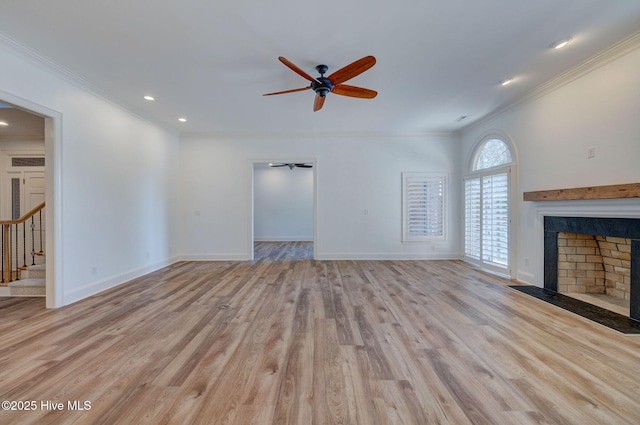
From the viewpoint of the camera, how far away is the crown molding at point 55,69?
2.68m

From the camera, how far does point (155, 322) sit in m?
2.72

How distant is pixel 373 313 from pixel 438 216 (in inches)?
156

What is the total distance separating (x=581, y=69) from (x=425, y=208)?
343 cm

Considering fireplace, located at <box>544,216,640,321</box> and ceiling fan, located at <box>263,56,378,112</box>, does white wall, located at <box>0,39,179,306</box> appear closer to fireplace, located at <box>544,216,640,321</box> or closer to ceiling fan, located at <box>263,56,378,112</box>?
ceiling fan, located at <box>263,56,378,112</box>

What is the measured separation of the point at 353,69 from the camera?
8.91ft

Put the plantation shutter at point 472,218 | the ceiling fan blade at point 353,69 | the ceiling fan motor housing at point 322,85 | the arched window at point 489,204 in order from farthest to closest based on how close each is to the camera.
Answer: the plantation shutter at point 472,218 → the arched window at point 489,204 → the ceiling fan motor housing at point 322,85 → the ceiling fan blade at point 353,69

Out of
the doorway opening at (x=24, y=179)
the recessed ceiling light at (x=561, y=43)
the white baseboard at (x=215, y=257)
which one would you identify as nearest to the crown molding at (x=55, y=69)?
the doorway opening at (x=24, y=179)

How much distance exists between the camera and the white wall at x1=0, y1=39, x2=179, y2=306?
3.06 metres

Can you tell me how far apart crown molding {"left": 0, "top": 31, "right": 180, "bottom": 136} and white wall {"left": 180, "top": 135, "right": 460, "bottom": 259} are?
208 centimetres

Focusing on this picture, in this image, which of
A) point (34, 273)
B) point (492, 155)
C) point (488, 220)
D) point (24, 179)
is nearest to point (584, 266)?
point (488, 220)

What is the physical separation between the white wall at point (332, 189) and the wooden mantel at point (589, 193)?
7.69 feet

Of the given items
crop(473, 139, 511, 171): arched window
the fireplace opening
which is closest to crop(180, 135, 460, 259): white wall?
crop(473, 139, 511, 171): arched window

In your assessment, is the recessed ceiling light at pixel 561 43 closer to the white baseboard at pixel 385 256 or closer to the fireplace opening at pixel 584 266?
the fireplace opening at pixel 584 266

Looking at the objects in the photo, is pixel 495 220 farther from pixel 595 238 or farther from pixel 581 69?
pixel 581 69
